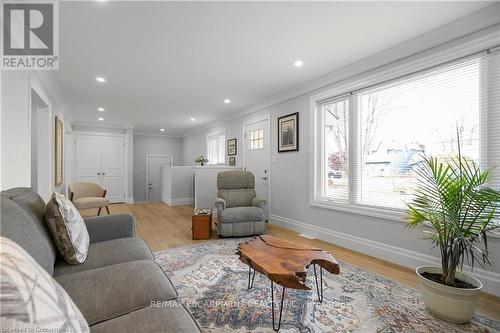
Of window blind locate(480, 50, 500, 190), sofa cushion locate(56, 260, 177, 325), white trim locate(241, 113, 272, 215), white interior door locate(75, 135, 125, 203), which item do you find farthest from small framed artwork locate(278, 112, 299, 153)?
white interior door locate(75, 135, 125, 203)

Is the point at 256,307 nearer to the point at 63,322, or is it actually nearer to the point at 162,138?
the point at 63,322

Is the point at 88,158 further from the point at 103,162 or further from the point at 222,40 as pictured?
the point at 222,40

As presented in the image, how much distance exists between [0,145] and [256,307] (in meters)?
2.52

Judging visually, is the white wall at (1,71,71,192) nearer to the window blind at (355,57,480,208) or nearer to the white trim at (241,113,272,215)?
the white trim at (241,113,272,215)

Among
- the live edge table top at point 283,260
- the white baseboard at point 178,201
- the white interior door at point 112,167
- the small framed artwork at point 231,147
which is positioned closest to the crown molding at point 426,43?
the live edge table top at point 283,260

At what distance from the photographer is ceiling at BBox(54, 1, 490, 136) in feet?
6.45

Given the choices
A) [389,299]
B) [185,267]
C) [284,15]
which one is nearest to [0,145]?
[185,267]

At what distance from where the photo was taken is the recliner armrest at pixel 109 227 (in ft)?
6.39

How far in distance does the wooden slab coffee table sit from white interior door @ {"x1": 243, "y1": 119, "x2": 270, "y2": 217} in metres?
2.74

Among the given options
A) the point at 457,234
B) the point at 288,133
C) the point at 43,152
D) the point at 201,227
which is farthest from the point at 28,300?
the point at 43,152

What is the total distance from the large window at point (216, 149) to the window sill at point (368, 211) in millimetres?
3437

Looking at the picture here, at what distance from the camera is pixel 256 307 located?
180 centimetres

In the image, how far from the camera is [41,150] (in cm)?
Result: 372

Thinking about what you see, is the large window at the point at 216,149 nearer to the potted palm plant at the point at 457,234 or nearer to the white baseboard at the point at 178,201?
the white baseboard at the point at 178,201
